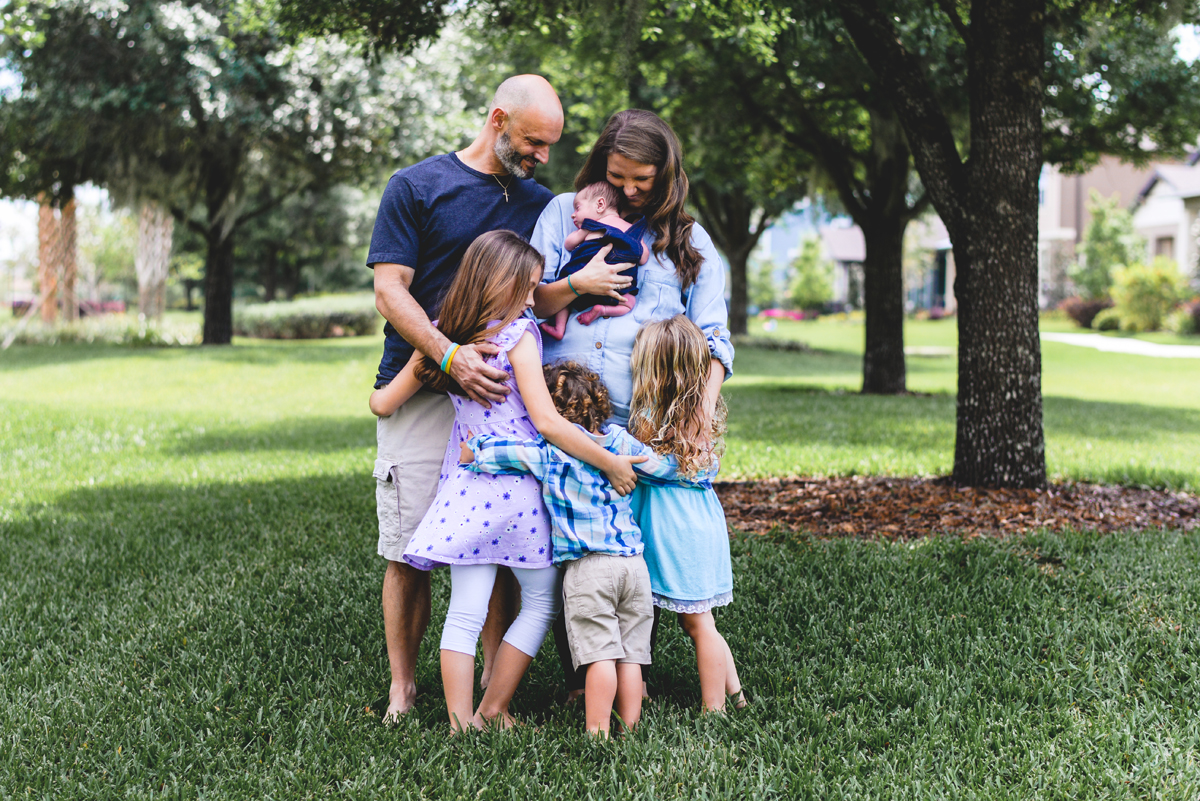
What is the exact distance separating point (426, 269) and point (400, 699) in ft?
4.68

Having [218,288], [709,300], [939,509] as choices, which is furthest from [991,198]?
[218,288]

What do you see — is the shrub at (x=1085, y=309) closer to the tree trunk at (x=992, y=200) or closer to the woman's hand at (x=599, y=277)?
the tree trunk at (x=992, y=200)

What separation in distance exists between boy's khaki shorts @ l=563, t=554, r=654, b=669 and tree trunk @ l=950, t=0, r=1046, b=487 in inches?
142

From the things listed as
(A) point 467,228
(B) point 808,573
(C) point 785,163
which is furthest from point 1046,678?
(C) point 785,163

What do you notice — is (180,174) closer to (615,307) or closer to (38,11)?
(38,11)

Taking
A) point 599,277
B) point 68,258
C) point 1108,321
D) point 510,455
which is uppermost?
point 68,258

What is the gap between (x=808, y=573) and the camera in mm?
4160

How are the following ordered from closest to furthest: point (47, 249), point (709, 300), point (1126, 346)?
point (709, 300) → point (47, 249) → point (1126, 346)

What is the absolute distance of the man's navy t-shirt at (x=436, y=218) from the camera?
110 inches

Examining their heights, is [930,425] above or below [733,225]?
below

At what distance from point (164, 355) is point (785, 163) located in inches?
434

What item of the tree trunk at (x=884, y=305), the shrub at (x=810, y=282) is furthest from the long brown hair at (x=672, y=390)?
the shrub at (x=810, y=282)

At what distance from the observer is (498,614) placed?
10.1ft

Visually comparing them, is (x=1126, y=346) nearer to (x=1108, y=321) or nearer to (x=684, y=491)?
(x=1108, y=321)
